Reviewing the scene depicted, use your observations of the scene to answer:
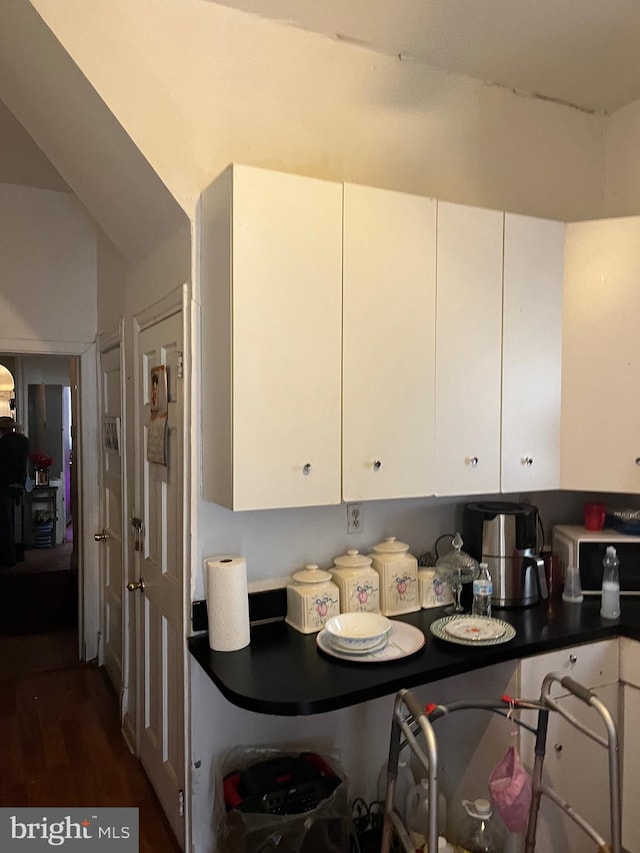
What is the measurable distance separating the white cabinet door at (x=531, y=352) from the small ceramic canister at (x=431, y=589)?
0.39 meters

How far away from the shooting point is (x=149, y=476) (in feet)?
7.73

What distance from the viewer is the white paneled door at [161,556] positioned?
6.46 feet

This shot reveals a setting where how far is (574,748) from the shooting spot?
6.20 feet

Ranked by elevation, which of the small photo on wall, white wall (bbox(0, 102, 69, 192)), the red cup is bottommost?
the red cup

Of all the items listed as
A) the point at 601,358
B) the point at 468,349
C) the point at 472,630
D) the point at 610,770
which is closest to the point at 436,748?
the point at 610,770

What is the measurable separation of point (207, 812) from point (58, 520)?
5735 millimetres

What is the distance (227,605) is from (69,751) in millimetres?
1575

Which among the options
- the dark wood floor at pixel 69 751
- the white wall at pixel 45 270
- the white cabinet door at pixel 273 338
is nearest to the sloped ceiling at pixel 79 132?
the white cabinet door at pixel 273 338

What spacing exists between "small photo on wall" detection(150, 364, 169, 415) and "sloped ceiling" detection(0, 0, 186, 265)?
1.50 ft

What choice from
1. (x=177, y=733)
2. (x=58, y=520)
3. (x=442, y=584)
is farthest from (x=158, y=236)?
(x=58, y=520)

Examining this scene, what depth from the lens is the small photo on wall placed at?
2.07 meters

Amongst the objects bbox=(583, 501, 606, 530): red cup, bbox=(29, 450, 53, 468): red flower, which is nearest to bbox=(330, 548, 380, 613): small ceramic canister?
bbox=(583, 501, 606, 530): red cup

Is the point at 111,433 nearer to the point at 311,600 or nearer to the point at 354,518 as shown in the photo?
the point at 354,518

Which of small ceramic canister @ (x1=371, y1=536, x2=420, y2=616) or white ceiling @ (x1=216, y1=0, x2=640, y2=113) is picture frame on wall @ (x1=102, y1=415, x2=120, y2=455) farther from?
white ceiling @ (x1=216, y1=0, x2=640, y2=113)
